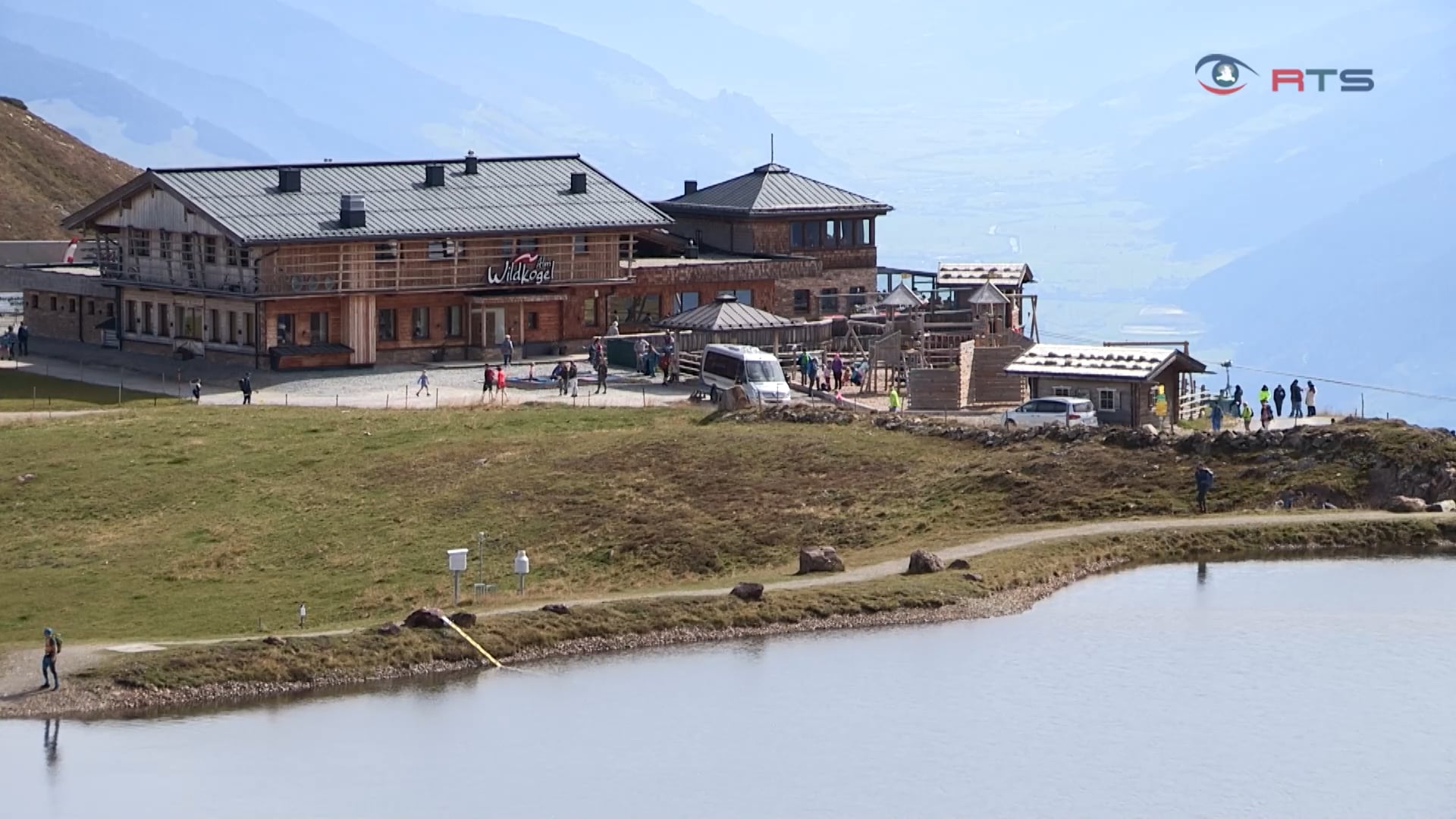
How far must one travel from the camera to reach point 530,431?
3191 inches

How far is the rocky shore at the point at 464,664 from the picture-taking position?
49156mm

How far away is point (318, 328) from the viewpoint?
3846 inches

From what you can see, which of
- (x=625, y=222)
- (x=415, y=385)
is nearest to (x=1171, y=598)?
(x=415, y=385)

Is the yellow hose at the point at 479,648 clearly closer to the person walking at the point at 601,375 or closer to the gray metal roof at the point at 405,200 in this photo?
the person walking at the point at 601,375

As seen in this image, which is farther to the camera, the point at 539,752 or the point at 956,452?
the point at 956,452

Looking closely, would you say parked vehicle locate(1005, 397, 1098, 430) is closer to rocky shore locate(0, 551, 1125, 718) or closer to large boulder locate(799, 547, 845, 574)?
rocky shore locate(0, 551, 1125, 718)

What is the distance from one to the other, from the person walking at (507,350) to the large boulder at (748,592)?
42.4 metres

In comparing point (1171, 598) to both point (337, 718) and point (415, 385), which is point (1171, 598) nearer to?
point (337, 718)

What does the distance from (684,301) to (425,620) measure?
58.2m

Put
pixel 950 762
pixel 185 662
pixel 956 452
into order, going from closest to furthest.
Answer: pixel 950 762 → pixel 185 662 → pixel 956 452

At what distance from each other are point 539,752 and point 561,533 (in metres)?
21.6

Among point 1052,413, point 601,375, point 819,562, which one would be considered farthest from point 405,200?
point 819,562

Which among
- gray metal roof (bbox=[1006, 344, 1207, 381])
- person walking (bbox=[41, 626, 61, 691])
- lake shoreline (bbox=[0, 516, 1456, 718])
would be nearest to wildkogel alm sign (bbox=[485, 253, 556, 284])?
gray metal roof (bbox=[1006, 344, 1207, 381])

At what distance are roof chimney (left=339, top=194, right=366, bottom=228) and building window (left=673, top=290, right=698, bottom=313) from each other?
17827 millimetres
